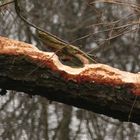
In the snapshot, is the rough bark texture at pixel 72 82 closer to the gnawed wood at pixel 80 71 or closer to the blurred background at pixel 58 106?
the gnawed wood at pixel 80 71

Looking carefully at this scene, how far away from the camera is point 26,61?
2.54m

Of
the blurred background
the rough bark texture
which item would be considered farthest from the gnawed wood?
the blurred background

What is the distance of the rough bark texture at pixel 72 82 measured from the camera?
248cm

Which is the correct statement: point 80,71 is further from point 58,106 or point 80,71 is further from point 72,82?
point 58,106

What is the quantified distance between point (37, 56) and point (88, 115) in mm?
2754

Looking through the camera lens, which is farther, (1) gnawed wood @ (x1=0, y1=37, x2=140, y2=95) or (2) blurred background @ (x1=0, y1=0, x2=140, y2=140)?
(2) blurred background @ (x1=0, y1=0, x2=140, y2=140)

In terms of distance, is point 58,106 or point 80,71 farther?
point 58,106

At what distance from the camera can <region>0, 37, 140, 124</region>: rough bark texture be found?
2.48 m

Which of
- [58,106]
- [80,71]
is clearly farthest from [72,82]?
[58,106]

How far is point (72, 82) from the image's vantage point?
2504mm

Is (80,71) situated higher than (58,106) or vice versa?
(58,106)

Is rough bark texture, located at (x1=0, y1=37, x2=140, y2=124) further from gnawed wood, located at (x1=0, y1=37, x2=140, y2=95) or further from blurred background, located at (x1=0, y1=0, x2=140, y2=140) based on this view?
blurred background, located at (x1=0, y1=0, x2=140, y2=140)

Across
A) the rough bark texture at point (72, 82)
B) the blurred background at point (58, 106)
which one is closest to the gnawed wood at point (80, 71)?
the rough bark texture at point (72, 82)

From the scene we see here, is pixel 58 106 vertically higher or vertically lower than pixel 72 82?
higher
